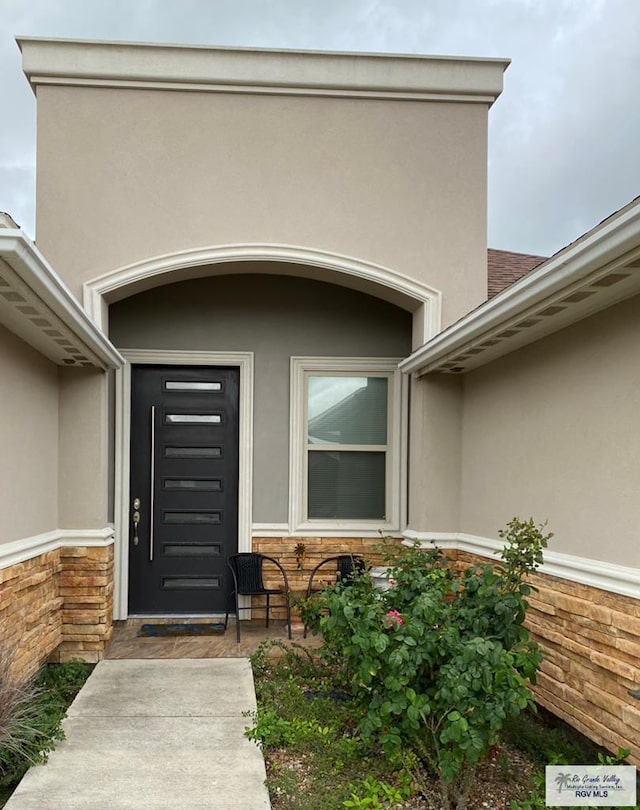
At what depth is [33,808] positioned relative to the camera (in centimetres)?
291

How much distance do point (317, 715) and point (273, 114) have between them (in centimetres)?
465

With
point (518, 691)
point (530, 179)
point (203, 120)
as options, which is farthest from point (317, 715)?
point (530, 179)

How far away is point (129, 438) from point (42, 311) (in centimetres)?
243

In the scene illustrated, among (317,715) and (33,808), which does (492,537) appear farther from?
(33,808)

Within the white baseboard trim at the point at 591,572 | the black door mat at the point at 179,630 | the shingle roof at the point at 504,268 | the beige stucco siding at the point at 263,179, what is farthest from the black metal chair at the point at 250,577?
the shingle roof at the point at 504,268

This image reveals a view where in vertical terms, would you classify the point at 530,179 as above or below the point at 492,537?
above

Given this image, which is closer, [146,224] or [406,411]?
[146,224]

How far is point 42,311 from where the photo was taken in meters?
3.56

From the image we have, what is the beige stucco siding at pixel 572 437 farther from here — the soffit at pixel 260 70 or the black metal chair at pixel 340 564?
the soffit at pixel 260 70

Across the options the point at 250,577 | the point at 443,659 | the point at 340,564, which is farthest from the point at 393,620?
the point at 250,577

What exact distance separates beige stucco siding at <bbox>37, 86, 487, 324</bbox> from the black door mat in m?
3.05

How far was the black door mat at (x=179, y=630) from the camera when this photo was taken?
216 inches
